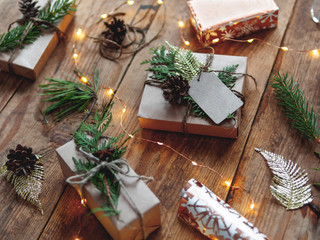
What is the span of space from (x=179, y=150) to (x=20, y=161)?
490 millimetres

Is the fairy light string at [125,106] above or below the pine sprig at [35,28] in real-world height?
below

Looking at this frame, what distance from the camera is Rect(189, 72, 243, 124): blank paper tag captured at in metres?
1.26

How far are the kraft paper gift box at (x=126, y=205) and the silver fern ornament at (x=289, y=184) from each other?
367mm

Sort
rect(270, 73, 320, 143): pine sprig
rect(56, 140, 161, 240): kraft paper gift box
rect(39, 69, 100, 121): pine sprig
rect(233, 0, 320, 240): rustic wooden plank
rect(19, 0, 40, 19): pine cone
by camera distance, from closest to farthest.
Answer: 1. rect(56, 140, 161, 240): kraft paper gift box
2. rect(233, 0, 320, 240): rustic wooden plank
3. rect(270, 73, 320, 143): pine sprig
4. rect(39, 69, 100, 121): pine sprig
5. rect(19, 0, 40, 19): pine cone

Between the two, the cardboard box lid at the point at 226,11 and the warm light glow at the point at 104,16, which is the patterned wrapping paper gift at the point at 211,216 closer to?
the cardboard box lid at the point at 226,11

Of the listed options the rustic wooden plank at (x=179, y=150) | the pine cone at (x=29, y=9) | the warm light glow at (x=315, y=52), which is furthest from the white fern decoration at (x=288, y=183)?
the pine cone at (x=29, y=9)

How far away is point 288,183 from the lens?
1.22 m

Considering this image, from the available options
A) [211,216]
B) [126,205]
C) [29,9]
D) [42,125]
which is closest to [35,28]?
[29,9]

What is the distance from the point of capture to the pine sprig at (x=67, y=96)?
1.41m

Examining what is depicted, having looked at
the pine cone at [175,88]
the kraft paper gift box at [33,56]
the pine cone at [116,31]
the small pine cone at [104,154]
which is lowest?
the pine cone at [175,88]

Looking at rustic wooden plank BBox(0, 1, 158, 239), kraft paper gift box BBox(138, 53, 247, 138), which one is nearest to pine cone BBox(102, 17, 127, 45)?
rustic wooden plank BBox(0, 1, 158, 239)

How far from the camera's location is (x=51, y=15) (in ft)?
4.98

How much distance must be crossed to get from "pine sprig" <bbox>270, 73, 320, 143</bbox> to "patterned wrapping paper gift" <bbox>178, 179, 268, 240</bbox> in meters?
0.36

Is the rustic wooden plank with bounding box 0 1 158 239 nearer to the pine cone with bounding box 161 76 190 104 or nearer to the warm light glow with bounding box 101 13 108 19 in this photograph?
the warm light glow with bounding box 101 13 108 19
